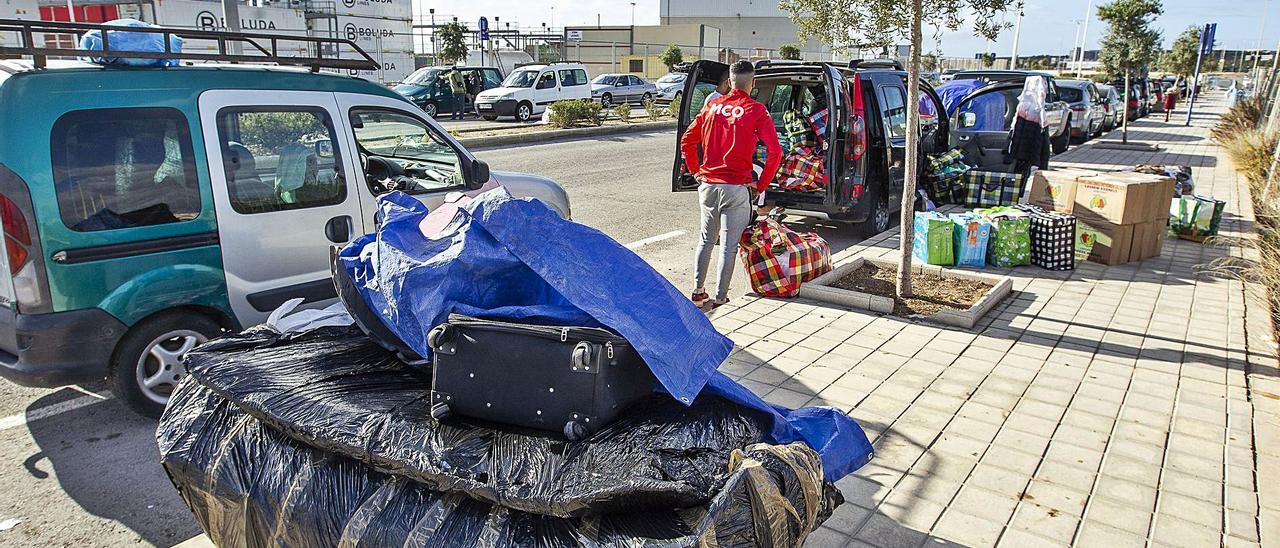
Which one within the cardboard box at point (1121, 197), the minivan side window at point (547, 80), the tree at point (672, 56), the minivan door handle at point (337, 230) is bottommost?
the cardboard box at point (1121, 197)

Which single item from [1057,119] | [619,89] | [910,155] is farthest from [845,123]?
[619,89]

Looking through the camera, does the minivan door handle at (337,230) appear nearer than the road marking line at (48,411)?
No

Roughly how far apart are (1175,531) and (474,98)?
2653 centimetres

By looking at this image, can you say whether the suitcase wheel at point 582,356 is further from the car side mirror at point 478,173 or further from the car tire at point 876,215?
the car tire at point 876,215

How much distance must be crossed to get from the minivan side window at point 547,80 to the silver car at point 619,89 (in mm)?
5810

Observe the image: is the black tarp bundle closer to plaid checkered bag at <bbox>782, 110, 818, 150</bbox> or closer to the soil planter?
the soil planter

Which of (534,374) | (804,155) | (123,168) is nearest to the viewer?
(534,374)

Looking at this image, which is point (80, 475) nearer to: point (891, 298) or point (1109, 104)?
point (891, 298)

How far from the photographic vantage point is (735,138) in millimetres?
5859

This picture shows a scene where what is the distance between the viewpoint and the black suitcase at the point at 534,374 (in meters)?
2.21

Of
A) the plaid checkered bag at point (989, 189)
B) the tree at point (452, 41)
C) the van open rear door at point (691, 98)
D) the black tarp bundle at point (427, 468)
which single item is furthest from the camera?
the tree at point (452, 41)

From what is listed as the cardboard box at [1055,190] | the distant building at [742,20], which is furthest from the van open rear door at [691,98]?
the distant building at [742,20]

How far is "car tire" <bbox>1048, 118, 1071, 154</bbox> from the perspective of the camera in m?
18.7

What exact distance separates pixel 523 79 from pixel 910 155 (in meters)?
21.3
